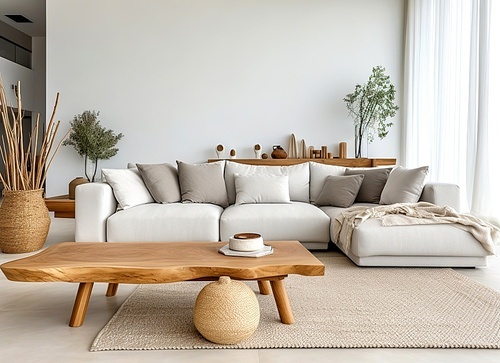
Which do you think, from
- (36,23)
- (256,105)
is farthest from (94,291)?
(36,23)

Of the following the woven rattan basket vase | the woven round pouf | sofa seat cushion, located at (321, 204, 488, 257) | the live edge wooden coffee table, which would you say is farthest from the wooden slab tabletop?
the woven rattan basket vase

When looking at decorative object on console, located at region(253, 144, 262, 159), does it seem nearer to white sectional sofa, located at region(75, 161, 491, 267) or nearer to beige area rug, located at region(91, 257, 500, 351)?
white sectional sofa, located at region(75, 161, 491, 267)

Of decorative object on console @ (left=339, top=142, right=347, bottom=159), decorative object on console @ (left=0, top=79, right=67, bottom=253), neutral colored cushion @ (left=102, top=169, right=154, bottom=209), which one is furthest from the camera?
decorative object on console @ (left=339, top=142, right=347, bottom=159)

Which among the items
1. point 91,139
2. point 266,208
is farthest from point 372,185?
point 91,139

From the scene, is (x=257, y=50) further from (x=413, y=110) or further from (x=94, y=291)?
(x=94, y=291)

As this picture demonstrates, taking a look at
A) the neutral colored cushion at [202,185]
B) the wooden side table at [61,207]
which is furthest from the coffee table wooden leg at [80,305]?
the wooden side table at [61,207]

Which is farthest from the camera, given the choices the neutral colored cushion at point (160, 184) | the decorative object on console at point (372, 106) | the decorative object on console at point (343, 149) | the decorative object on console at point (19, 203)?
the decorative object on console at point (343, 149)

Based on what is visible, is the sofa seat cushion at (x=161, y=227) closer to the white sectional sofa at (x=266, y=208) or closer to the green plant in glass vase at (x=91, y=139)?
the white sectional sofa at (x=266, y=208)

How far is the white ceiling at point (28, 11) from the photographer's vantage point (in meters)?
7.63

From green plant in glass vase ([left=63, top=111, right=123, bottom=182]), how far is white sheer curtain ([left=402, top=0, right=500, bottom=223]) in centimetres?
449

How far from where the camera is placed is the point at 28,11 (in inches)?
317

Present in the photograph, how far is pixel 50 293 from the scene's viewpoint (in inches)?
112

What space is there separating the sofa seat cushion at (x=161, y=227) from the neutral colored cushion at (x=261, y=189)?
0.65m

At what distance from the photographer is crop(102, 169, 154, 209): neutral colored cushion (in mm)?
4039
